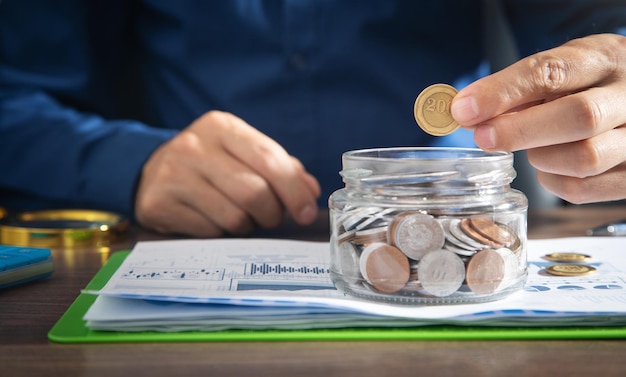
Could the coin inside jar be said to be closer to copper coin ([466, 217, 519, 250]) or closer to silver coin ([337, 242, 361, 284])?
copper coin ([466, 217, 519, 250])

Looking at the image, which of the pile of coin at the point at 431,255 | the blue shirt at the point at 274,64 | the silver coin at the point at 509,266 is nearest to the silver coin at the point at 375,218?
the pile of coin at the point at 431,255

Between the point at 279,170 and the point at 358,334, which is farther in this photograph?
the point at 279,170

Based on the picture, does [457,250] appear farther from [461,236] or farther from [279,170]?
[279,170]

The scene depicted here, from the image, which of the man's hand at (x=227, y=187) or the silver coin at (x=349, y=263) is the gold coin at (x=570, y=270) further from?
the man's hand at (x=227, y=187)

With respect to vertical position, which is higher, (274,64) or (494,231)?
(274,64)

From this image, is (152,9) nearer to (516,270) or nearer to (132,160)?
(132,160)

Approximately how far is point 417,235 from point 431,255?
0.02 metres

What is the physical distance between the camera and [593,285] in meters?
0.73

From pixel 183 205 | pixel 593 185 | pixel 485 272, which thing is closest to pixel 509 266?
pixel 485 272

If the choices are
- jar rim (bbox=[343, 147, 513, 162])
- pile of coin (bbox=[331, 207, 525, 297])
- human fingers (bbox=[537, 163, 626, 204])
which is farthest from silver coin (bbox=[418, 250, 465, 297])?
human fingers (bbox=[537, 163, 626, 204])

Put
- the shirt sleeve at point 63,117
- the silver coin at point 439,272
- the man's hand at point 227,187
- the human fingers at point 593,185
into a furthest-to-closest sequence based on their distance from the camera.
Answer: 1. the shirt sleeve at point 63,117
2. the man's hand at point 227,187
3. the human fingers at point 593,185
4. the silver coin at point 439,272

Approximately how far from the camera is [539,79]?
0.77 meters

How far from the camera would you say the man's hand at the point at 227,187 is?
1168mm

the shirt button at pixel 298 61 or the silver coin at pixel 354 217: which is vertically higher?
the shirt button at pixel 298 61
